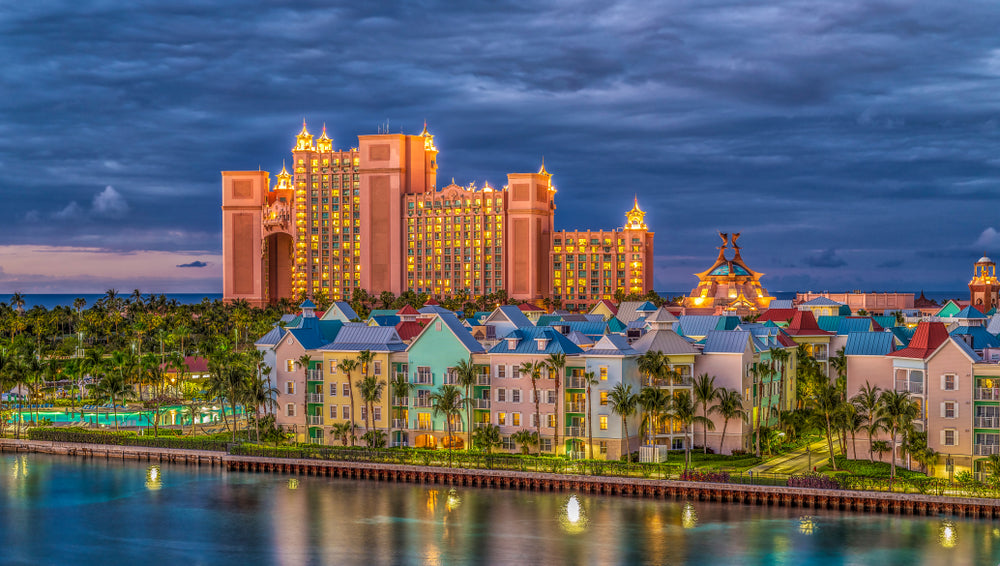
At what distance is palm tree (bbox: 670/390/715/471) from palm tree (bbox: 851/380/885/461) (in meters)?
10.7

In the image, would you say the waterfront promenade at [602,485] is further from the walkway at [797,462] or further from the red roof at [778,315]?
the red roof at [778,315]

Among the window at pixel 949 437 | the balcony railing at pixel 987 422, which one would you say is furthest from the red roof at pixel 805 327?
the balcony railing at pixel 987 422

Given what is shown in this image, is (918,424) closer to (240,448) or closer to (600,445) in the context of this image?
(600,445)

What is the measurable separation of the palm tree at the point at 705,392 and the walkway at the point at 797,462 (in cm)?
524

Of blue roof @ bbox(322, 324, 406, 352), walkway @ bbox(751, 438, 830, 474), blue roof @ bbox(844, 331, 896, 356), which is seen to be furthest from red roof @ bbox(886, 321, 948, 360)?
blue roof @ bbox(322, 324, 406, 352)

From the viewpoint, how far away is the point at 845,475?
251 ft

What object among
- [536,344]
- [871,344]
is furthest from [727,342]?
[536,344]

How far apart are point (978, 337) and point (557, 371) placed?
30.5 metres

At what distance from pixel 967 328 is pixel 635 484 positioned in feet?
93.7

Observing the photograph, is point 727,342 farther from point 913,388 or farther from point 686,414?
point 913,388

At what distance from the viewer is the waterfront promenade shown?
232 ft

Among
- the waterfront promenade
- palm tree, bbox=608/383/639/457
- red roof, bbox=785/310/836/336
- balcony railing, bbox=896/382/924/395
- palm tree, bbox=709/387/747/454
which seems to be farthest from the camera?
red roof, bbox=785/310/836/336

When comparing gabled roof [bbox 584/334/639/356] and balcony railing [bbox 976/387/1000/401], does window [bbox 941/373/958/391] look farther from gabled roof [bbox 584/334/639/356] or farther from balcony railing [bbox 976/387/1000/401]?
gabled roof [bbox 584/334/639/356]

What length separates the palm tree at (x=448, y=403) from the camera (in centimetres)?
8625
